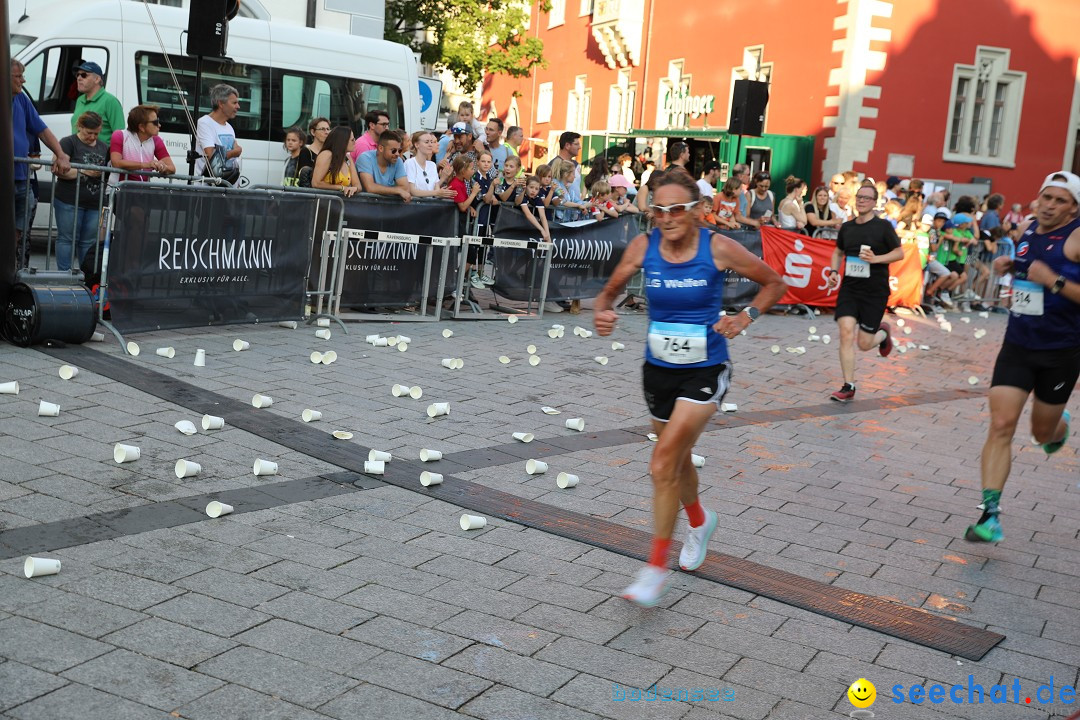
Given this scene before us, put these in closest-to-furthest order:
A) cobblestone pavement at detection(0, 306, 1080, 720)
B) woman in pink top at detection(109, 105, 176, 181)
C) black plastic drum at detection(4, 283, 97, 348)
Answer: cobblestone pavement at detection(0, 306, 1080, 720) → black plastic drum at detection(4, 283, 97, 348) → woman in pink top at detection(109, 105, 176, 181)

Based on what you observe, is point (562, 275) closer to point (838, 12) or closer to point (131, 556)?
point (131, 556)

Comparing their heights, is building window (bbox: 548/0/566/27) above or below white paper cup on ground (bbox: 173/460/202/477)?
above

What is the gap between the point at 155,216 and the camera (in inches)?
354

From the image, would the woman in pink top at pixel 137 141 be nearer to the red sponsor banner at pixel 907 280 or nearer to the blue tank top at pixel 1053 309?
the blue tank top at pixel 1053 309

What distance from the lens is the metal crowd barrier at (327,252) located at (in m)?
10.6

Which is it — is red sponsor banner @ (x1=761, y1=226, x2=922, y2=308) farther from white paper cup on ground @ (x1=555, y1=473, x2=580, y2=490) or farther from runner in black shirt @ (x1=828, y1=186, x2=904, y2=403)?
white paper cup on ground @ (x1=555, y1=473, x2=580, y2=490)

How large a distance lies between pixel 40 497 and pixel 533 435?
3.17m

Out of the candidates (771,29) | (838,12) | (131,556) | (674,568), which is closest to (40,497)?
(131,556)

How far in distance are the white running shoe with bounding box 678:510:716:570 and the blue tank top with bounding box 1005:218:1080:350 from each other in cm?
212

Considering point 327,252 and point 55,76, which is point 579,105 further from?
point 327,252

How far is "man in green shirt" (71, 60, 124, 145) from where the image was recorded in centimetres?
1075

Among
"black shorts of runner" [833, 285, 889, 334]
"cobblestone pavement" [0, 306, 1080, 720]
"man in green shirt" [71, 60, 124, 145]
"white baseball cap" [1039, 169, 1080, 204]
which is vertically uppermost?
"man in green shirt" [71, 60, 124, 145]

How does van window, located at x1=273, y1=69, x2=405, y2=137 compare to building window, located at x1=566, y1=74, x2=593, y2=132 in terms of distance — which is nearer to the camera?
van window, located at x1=273, y1=69, x2=405, y2=137

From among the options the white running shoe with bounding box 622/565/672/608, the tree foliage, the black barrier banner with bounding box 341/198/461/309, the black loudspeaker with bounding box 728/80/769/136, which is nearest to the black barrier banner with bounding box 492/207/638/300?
the black barrier banner with bounding box 341/198/461/309
